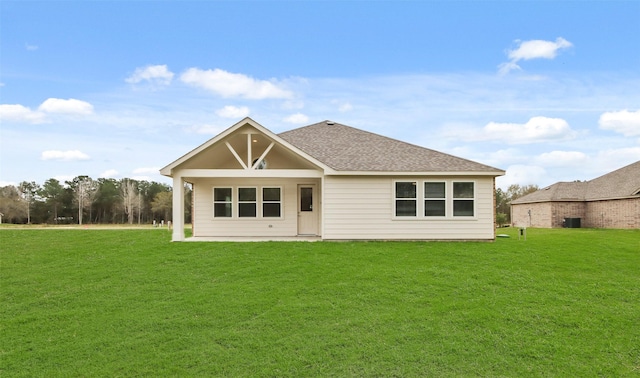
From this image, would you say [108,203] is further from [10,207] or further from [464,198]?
[464,198]

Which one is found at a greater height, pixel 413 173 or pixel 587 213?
pixel 413 173

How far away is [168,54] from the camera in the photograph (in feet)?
58.9

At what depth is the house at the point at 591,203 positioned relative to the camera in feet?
84.9

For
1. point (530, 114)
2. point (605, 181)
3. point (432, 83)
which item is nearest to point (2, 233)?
point (432, 83)

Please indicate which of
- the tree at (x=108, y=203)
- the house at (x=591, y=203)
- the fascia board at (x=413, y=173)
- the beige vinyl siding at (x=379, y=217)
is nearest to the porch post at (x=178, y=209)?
the beige vinyl siding at (x=379, y=217)

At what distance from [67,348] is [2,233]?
17169 millimetres

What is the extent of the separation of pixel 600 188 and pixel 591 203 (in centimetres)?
138

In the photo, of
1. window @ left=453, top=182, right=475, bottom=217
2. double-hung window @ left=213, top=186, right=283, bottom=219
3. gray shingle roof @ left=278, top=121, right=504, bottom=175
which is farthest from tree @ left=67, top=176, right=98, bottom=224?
window @ left=453, top=182, right=475, bottom=217

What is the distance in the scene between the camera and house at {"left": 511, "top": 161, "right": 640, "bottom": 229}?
2588 centimetres

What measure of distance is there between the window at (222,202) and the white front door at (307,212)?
2.90 metres

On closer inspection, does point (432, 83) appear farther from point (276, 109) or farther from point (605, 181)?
point (605, 181)

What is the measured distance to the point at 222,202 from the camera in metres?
16.8

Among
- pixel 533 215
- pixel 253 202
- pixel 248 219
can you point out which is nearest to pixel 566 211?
pixel 533 215

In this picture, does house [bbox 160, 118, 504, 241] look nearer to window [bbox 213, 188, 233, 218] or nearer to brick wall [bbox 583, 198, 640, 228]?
window [bbox 213, 188, 233, 218]
